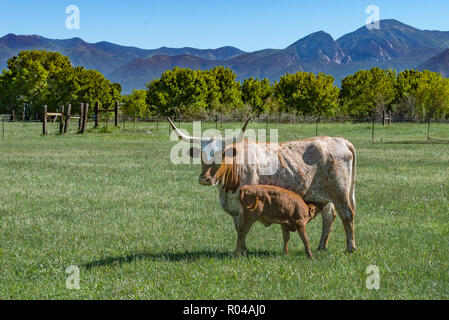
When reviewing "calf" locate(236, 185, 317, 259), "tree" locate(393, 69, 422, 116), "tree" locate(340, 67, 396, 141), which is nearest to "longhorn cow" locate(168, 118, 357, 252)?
"calf" locate(236, 185, 317, 259)

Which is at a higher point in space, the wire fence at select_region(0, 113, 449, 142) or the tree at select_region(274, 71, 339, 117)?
the tree at select_region(274, 71, 339, 117)

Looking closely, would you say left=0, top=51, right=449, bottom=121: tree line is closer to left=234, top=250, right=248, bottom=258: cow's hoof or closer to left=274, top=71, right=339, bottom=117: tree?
left=274, top=71, right=339, bottom=117: tree

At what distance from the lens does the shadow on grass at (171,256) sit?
27.3ft

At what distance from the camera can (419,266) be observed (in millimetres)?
7902

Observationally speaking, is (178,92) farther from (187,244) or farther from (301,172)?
(301,172)

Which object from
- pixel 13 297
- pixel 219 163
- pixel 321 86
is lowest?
pixel 13 297

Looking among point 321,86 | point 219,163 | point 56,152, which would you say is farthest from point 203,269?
point 321,86

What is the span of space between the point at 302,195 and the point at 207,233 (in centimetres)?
280

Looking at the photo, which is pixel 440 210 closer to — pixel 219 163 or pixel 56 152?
pixel 219 163

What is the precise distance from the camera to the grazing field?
6.98m

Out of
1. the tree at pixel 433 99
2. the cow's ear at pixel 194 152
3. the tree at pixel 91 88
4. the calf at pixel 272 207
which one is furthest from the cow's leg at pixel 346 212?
the tree at pixel 91 88

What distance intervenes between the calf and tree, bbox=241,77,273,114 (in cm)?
9394

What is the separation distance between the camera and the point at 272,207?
7613 mm

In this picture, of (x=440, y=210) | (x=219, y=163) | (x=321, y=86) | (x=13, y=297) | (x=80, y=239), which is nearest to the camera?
(x=13, y=297)
